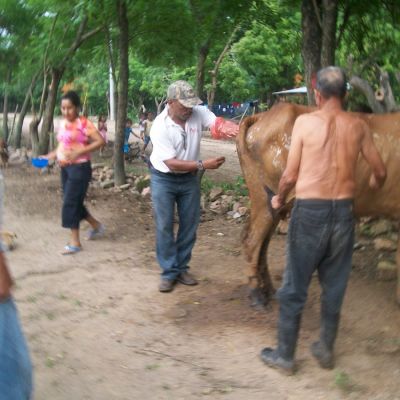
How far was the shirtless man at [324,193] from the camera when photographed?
3334 mm

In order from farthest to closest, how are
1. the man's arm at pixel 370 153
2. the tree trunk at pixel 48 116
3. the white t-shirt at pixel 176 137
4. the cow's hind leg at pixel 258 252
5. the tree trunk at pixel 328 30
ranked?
the tree trunk at pixel 48 116, the tree trunk at pixel 328 30, the white t-shirt at pixel 176 137, the cow's hind leg at pixel 258 252, the man's arm at pixel 370 153

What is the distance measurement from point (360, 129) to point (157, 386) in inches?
79.2

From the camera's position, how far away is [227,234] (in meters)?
7.09

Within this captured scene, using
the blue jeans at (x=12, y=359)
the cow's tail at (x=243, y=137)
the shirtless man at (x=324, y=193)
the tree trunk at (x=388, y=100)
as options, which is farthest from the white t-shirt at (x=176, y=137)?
the tree trunk at (x=388, y=100)

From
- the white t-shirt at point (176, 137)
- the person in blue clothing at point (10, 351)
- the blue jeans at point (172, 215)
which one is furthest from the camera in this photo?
the blue jeans at point (172, 215)

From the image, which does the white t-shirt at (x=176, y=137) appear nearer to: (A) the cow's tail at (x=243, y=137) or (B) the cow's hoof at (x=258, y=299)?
(A) the cow's tail at (x=243, y=137)

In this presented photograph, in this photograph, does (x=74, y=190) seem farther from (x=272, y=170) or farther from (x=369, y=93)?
(x=369, y=93)

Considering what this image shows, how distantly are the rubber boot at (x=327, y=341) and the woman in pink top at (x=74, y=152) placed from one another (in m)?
3.28

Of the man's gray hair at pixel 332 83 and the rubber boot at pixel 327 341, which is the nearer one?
the man's gray hair at pixel 332 83

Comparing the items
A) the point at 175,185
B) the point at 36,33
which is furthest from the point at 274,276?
the point at 36,33

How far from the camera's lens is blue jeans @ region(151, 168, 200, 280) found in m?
4.99

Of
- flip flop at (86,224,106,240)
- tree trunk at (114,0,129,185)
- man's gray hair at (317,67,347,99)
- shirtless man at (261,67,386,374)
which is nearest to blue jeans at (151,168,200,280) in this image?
shirtless man at (261,67,386,374)

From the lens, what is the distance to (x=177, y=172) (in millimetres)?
4922

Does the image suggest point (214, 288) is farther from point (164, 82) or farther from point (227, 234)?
point (164, 82)
